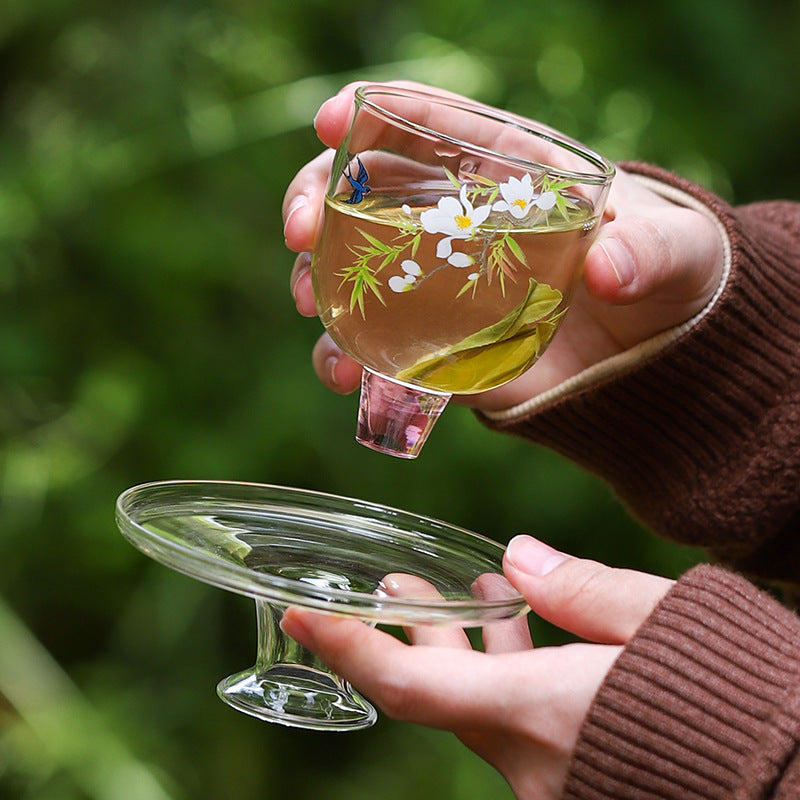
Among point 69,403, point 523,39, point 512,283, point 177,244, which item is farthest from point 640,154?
point 512,283

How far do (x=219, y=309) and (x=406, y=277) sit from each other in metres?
1.05

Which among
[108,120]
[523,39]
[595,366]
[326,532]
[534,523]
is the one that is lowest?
[534,523]

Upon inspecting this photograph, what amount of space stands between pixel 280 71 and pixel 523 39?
0.33 meters

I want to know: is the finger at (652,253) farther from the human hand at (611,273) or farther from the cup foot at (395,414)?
the cup foot at (395,414)

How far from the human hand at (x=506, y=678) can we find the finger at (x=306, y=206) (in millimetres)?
281

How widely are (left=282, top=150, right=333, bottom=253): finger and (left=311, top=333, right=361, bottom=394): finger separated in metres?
0.14

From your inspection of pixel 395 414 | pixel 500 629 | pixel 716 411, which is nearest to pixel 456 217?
pixel 395 414

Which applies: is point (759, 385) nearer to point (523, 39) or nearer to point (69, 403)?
point (523, 39)

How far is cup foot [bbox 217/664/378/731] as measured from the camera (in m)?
0.61

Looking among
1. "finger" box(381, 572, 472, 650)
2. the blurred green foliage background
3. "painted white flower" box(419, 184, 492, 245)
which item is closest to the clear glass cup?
"painted white flower" box(419, 184, 492, 245)

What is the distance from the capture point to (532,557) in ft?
2.07

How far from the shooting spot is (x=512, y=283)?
1.90ft

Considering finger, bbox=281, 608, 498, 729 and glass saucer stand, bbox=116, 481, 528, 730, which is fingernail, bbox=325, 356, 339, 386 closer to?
glass saucer stand, bbox=116, 481, 528, 730

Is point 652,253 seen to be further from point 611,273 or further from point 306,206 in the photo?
point 306,206
